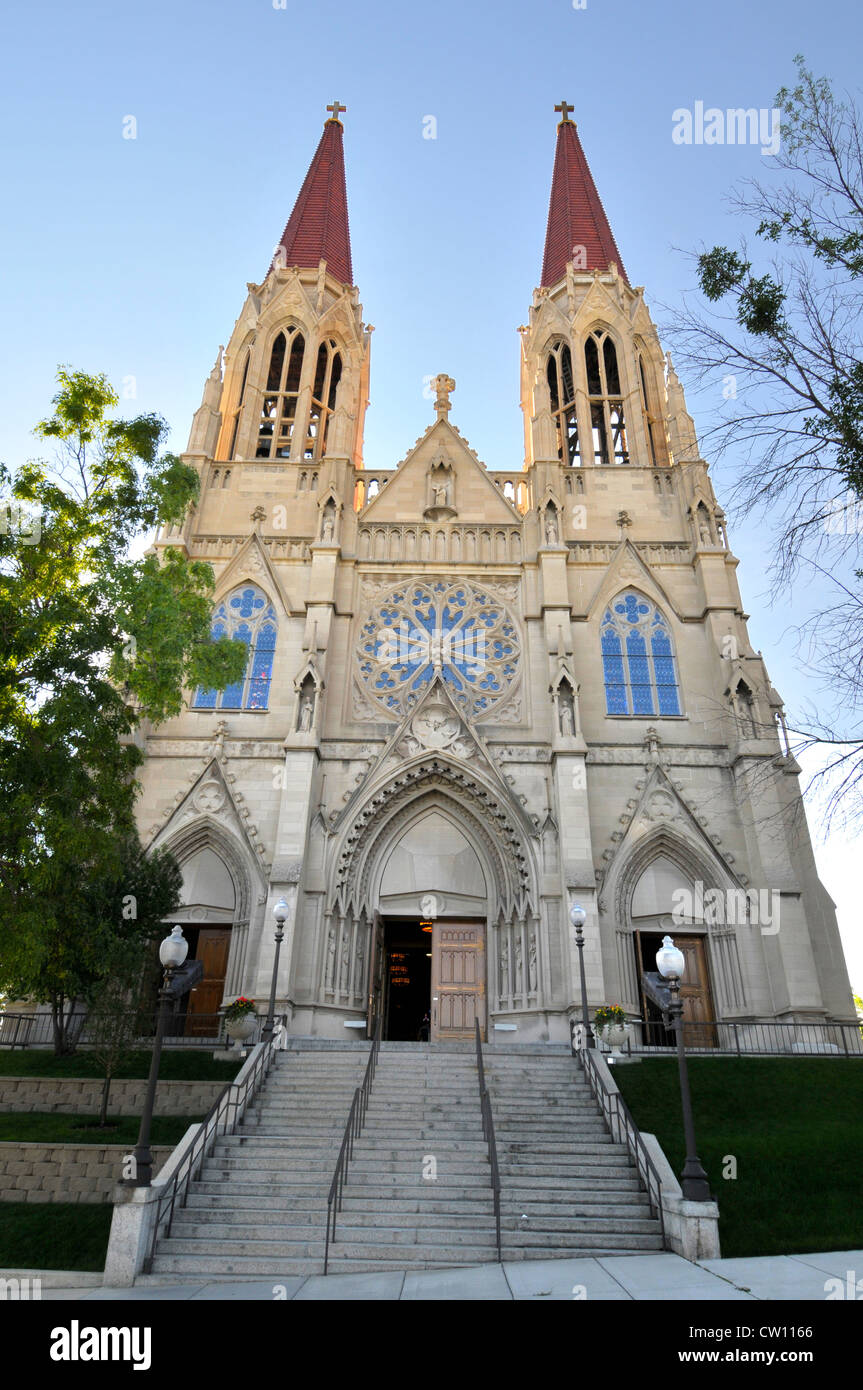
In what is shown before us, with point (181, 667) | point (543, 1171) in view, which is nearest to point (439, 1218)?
point (543, 1171)

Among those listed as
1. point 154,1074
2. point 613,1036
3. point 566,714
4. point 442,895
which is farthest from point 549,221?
point 154,1074

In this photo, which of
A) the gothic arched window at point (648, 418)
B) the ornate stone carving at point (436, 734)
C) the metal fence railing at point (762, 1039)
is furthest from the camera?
the gothic arched window at point (648, 418)

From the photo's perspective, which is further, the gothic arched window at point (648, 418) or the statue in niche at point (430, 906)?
the gothic arched window at point (648, 418)

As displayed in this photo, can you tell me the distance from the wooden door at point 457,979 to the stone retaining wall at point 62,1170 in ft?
29.1

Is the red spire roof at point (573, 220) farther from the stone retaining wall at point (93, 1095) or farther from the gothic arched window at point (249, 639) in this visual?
the stone retaining wall at point (93, 1095)

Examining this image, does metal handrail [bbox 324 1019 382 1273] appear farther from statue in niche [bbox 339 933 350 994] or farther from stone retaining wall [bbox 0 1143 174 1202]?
statue in niche [bbox 339 933 350 994]

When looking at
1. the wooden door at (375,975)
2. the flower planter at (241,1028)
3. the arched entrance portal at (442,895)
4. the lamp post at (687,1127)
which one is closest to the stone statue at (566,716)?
the arched entrance portal at (442,895)

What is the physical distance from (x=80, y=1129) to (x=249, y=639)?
13583 millimetres

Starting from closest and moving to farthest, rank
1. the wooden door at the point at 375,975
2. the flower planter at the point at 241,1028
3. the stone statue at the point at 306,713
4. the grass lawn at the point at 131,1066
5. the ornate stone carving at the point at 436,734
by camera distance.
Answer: the grass lawn at the point at 131,1066
the flower planter at the point at 241,1028
the wooden door at the point at 375,975
the stone statue at the point at 306,713
the ornate stone carving at the point at 436,734

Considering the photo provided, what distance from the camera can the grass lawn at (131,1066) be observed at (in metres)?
14.4

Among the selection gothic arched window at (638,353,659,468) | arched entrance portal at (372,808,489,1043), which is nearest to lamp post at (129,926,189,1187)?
arched entrance portal at (372,808,489,1043)

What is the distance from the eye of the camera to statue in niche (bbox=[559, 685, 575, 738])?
20391 mm

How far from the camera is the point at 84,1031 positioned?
56.0 feet

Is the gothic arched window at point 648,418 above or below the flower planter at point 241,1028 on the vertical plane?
above
